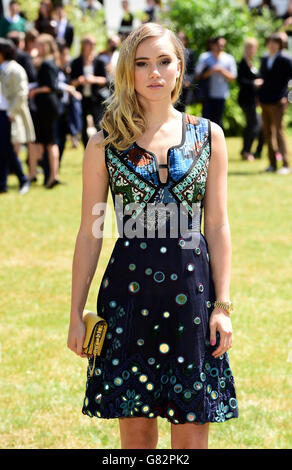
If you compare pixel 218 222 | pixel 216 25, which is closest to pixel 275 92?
pixel 216 25

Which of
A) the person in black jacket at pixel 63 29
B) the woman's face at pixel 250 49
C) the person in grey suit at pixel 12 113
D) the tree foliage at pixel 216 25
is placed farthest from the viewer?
the tree foliage at pixel 216 25

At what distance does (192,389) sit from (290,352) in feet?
8.59

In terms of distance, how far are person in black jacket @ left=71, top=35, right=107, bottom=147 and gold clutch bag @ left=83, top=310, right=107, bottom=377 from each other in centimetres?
1026

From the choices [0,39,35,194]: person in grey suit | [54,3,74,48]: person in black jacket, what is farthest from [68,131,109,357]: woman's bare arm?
[54,3,74,48]: person in black jacket

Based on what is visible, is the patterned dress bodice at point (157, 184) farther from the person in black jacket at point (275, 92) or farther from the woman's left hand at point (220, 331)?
the person in black jacket at point (275, 92)

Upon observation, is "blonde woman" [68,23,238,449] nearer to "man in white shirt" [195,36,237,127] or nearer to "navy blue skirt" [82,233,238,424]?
"navy blue skirt" [82,233,238,424]

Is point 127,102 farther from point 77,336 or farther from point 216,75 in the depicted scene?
point 216,75

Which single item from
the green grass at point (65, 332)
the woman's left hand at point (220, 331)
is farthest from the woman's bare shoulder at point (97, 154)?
the green grass at point (65, 332)

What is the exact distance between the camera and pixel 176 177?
270cm

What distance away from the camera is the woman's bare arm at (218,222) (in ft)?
9.07

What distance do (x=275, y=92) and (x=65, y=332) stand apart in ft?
27.0

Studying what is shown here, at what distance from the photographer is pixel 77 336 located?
2779 millimetres

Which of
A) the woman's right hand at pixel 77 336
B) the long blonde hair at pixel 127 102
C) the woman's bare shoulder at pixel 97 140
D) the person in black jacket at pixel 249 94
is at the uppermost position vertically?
the long blonde hair at pixel 127 102
